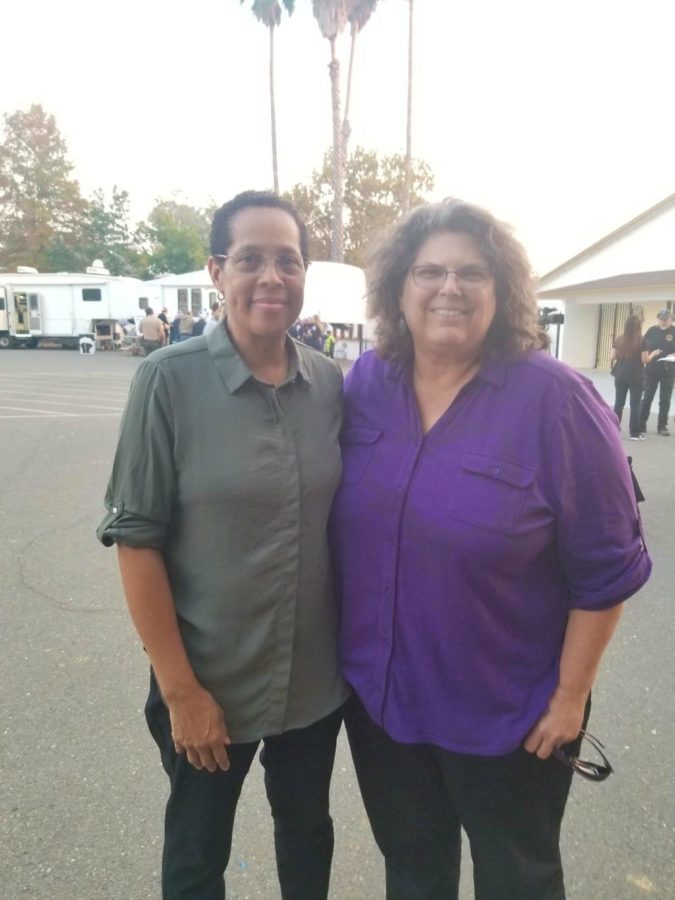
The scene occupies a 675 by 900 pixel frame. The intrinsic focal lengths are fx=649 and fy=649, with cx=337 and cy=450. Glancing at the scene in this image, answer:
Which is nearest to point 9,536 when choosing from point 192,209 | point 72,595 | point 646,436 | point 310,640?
point 72,595

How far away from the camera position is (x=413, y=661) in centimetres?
163

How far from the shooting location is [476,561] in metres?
1.46

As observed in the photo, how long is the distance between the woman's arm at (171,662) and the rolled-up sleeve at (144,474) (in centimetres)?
5

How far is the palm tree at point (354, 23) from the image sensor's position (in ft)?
88.7

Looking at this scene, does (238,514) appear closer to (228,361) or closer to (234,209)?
(228,361)

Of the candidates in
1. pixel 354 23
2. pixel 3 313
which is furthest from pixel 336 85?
pixel 3 313

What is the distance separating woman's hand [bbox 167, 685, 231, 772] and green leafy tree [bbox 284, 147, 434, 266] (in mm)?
33683

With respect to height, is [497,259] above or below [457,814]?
above

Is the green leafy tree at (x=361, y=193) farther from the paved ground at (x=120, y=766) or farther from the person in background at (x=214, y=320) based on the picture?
the paved ground at (x=120, y=766)

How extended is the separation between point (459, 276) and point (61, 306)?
30310 mm

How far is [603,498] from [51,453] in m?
8.13

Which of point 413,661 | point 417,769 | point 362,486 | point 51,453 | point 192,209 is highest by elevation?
point 192,209

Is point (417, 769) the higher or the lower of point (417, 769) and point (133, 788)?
the higher

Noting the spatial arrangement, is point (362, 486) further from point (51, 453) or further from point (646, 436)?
point (646, 436)
